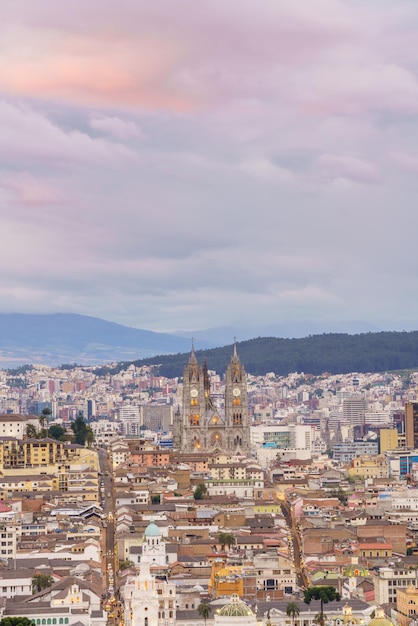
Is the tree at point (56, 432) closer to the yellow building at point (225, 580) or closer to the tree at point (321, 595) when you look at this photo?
the yellow building at point (225, 580)

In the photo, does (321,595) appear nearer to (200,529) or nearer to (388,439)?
(200,529)

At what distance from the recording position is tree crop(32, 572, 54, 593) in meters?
81.1

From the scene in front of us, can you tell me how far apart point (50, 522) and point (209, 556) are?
1039cm

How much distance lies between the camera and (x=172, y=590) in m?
80.1

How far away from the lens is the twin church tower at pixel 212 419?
5684 inches

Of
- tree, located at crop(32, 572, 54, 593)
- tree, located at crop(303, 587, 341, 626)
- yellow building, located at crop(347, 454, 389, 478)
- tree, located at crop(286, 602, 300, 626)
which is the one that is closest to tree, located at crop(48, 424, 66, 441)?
yellow building, located at crop(347, 454, 389, 478)

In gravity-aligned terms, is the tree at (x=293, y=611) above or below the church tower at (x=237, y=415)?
below

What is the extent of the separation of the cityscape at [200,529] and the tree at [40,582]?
0.25 ft

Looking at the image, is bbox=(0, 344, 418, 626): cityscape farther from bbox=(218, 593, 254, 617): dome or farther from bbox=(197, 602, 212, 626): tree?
bbox=(197, 602, 212, 626): tree

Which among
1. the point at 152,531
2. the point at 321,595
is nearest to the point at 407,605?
the point at 321,595

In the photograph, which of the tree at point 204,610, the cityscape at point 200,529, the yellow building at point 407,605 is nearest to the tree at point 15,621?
the cityscape at point 200,529

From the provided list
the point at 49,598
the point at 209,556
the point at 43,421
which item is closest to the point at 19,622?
the point at 49,598

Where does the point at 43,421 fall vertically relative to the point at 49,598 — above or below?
above

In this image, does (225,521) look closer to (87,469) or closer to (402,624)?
(87,469)
